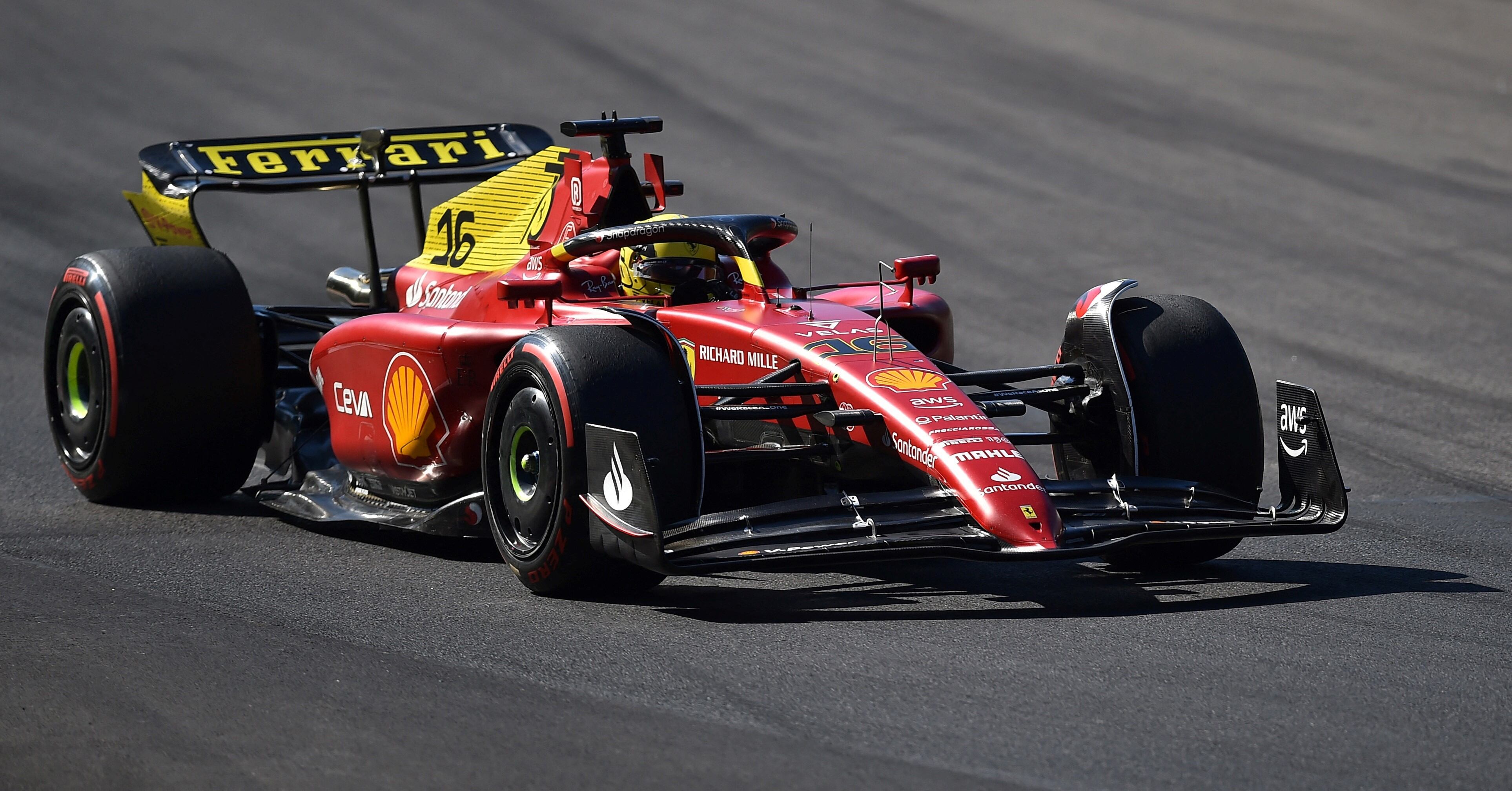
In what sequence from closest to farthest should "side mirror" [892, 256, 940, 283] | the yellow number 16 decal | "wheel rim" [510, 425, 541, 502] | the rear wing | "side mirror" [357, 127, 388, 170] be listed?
1. "wheel rim" [510, 425, 541, 502]
2. "side mirror" [892, 256, 940, 283]
3. the yellow number 16 decal
4. the rear wing
5. "side mirror" [357, 127, 388, 170]

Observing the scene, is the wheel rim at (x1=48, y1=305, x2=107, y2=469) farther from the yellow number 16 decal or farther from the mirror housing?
the mirror housing

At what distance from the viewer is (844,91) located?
2319 centimetres

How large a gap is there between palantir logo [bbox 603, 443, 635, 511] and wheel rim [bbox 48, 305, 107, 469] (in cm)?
339

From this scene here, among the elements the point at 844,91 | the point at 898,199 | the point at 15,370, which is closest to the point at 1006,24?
the point at 844,91

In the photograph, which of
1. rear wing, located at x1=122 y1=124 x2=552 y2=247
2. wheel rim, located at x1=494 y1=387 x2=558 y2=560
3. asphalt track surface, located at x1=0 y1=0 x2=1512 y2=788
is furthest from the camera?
rear wing, located at x1=122 y1=124 x2=552 y2=247

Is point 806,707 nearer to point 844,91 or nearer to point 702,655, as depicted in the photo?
point 702,655

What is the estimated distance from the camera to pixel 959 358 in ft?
41.2

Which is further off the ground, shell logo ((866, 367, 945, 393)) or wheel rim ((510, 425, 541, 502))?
shell logo ((866, 367, 945, 393))

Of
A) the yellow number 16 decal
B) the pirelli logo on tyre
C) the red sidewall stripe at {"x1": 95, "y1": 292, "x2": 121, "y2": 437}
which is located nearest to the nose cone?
the yellow number 16 decal

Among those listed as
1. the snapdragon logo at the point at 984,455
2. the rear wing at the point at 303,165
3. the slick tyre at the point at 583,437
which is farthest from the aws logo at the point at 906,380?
the rear wing at the point at 303,165

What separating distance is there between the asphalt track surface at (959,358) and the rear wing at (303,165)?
155 centimetres

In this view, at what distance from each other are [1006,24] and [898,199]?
9.65 meters

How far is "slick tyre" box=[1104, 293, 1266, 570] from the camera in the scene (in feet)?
21.1

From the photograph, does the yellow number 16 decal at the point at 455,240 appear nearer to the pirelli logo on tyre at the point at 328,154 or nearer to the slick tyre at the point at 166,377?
the slick tyre at the point at 166,377
